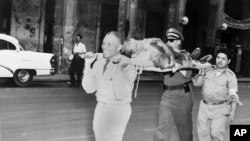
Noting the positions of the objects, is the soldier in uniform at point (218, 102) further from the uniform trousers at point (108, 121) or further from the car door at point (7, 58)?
the car door at point (7, 58)

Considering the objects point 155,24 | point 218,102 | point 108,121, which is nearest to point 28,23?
point 155,24

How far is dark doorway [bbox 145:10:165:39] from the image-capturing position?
88.0 ft

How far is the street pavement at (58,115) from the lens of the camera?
Result: 7918 millimetres

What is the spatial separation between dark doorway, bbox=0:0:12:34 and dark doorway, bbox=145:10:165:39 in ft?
30.3

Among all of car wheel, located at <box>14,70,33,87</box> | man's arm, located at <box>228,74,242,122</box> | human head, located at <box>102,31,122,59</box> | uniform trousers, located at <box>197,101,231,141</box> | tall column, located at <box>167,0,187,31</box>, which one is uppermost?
tall column, located at <box>167,0,187,31</box>

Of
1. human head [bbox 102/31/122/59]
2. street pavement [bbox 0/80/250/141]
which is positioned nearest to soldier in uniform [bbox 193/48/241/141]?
street pavement [bbox 0/80/250/141]

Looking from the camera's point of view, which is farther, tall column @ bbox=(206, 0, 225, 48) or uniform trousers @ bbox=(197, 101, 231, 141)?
tall column @ bbox=(206, 0, 225, 48)

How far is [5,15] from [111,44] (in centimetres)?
1730

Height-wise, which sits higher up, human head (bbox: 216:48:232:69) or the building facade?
the building facade

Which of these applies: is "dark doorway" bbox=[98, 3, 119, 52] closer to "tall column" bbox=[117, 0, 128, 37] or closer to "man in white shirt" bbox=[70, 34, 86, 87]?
"tall column" bbox=[117, 0, 128, 37]

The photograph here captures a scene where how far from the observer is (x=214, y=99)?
6.24 metres

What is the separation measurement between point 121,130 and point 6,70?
10.6 m

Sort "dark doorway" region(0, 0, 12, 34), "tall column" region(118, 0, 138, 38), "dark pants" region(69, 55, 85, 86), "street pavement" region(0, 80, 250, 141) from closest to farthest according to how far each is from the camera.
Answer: "street pavement" region(0, 80, 250, 141) < "dark pants" region(69, 55, 85, 86) < "dark doorway" region(0, 0, 12, 34) < "tall column" region(118, 0, 138, 38)

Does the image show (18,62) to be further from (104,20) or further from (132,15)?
(132,15)
